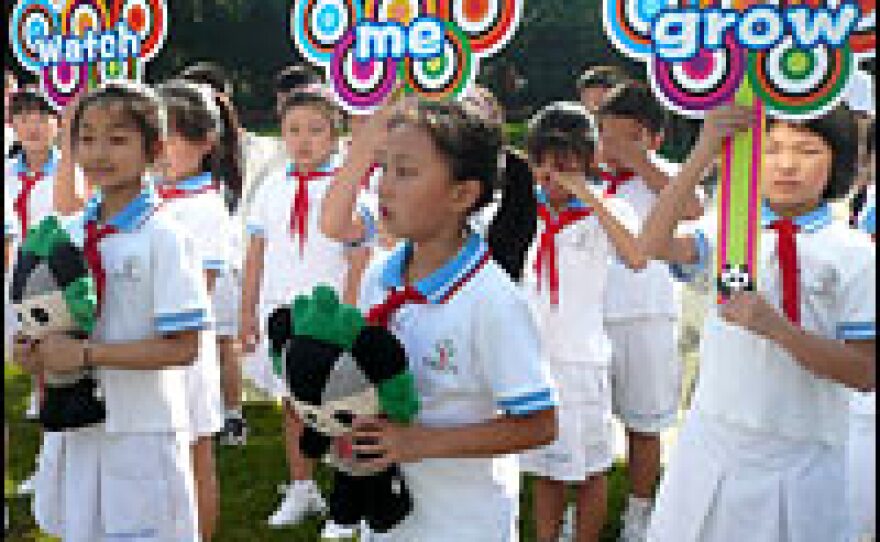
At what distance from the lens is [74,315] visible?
2.54 meters

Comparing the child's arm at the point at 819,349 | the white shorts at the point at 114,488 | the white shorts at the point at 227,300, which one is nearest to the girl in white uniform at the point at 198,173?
the white shorts at the point at 227,300

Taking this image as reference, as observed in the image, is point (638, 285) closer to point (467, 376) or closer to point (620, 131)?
point (620, 131)

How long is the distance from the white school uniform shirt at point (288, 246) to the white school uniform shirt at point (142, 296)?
4.27 feet

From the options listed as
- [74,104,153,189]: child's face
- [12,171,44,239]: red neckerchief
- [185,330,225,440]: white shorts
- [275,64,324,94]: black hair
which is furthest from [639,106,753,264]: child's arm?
[12,171,44,239]: red neckerchief

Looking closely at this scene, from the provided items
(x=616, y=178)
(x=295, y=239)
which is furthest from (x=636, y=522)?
(x=295, y=239)

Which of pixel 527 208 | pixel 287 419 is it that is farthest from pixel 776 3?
pixel 287 419

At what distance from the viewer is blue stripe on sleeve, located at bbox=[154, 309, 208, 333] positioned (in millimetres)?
2633

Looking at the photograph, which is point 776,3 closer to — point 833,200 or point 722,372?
point 833,200

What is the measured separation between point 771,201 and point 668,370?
1585 mm

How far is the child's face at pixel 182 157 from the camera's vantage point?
160 inches

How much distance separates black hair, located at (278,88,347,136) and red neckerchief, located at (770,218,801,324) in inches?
79.0

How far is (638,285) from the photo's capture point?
3.84 metres

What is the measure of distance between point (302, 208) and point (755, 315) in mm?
2106

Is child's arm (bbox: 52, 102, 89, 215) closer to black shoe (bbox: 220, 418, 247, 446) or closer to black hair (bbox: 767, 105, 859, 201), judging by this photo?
black shoe (bbox: 220, 418, 247, 446)
